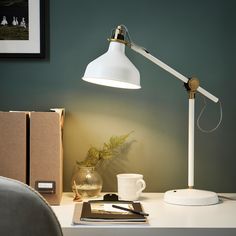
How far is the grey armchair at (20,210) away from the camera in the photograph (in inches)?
36.0

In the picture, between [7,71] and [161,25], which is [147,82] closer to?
[161,25]

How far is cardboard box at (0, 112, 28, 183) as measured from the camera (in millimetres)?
1609

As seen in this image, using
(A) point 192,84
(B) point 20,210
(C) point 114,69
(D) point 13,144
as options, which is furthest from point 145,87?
(B) point 20,210

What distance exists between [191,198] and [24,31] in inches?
37.9

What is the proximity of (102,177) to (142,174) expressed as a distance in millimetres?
169

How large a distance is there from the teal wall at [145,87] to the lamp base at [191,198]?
0.90ft

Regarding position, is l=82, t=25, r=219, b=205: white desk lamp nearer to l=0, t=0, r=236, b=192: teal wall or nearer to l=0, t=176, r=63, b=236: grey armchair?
l=0, t=0, r=236, b=192: teal wall

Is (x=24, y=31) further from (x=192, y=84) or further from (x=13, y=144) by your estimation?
(x=192, y=84)

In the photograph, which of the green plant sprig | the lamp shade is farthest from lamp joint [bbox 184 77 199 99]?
the green plant sprig

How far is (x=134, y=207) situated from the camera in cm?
155

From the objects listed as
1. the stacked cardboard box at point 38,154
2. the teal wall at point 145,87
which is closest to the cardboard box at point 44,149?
the stacked cardboard box at point 38,154

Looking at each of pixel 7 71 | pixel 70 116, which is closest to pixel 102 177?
pixel 70 116

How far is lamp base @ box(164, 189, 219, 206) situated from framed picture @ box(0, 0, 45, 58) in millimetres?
794

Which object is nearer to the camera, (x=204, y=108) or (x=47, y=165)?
(x=47, y=165)
